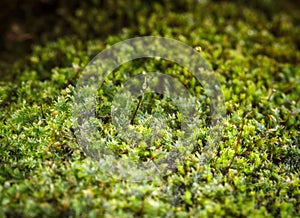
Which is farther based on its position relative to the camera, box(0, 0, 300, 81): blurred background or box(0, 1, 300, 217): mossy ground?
box(0, 0, 300, 81): blurred background

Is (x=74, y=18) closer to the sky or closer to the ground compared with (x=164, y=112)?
closer to the sky

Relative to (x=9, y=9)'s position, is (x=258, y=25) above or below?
above

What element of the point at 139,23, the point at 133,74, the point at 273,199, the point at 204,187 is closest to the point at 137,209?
the point at 204,187

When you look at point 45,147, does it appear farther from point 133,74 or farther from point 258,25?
point 258,25

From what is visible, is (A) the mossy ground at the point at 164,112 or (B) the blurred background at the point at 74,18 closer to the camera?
(A) the mossy ground at the point at 164,112

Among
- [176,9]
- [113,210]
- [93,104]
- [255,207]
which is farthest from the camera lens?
[176,9]

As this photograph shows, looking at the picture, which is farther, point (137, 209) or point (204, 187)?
point (204, 187)

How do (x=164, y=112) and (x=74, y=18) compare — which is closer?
(x=164, y=112)

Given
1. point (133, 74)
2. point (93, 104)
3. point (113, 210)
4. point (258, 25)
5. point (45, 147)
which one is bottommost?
point (113, 210)
